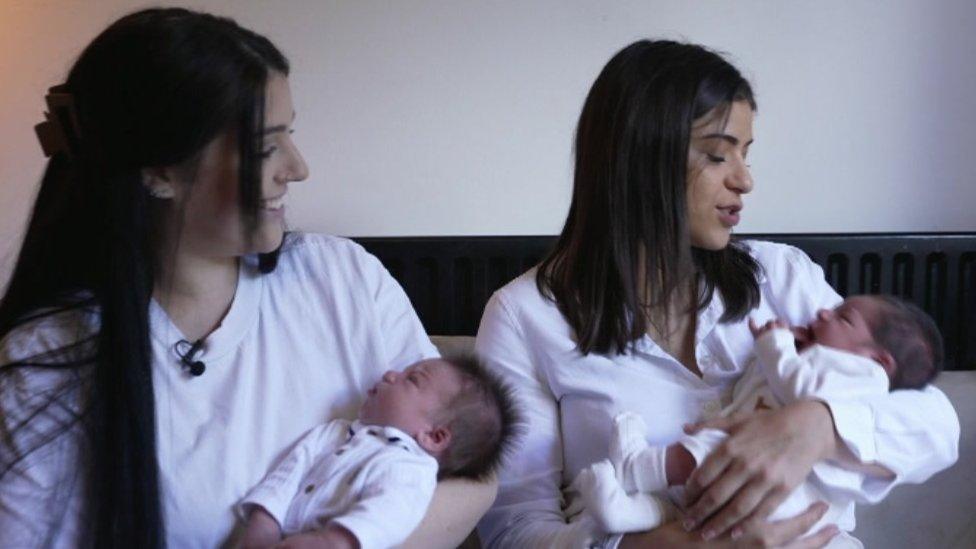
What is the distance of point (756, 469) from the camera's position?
107cm

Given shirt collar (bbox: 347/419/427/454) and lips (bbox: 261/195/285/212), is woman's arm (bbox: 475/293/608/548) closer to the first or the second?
shirt collar (bbox: 347/419/427/454)

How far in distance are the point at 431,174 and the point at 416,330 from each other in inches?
30.1

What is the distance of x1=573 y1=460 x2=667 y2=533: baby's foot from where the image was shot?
1.10 m

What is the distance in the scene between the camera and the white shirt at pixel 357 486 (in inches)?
38.1

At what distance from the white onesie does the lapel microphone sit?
1.70ft

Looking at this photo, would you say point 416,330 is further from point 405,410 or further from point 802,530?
point 802,530

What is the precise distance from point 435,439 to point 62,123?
621 mm

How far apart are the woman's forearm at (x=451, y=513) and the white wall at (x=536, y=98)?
0.93m

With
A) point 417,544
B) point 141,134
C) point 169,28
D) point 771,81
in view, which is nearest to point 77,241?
point 141,134

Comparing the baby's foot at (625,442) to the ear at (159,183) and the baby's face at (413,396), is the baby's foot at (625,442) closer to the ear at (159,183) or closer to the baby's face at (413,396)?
the baby's face at (413,396)

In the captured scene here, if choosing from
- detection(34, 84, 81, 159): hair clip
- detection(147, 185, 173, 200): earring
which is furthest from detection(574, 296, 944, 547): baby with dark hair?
detection(34, 84, 81, 159): hair clip

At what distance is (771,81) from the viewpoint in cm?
188

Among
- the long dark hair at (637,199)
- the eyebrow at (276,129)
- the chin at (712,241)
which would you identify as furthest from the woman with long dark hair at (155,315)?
the chin at (712,241)

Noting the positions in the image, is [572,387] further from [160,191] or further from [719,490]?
[160,191]
